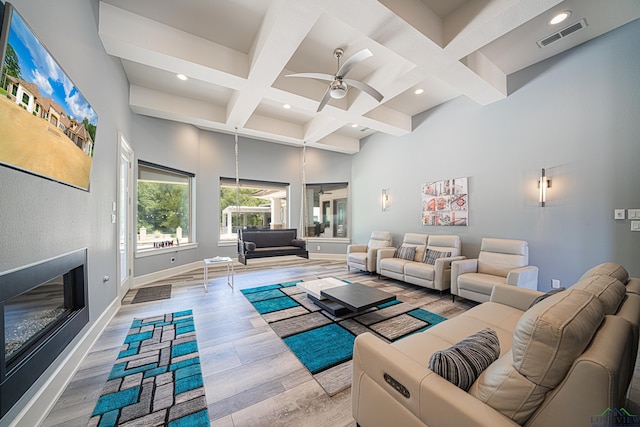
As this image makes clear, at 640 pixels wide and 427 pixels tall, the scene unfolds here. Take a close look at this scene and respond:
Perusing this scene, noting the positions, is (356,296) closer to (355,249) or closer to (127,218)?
(355,249)

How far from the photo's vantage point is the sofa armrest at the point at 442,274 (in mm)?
3617

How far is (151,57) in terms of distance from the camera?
2.88m

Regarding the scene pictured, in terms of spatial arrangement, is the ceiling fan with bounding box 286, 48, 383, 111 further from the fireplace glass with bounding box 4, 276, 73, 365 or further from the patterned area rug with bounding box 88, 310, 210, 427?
the patterned area rug with bounding box 88, 310, 210, 427

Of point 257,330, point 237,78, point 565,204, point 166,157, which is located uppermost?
point 237,78

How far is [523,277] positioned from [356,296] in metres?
2.16

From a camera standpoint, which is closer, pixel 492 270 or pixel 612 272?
pixel 612 272

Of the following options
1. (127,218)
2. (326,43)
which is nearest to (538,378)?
(326,43)

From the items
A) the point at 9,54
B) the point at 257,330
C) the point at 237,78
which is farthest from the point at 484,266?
the point at 9,54

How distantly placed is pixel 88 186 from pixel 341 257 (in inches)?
224

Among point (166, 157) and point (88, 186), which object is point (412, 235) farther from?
point (166, 157)

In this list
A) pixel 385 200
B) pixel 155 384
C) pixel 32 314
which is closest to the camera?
pixel 32 314

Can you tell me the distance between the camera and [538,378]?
31.3 inches

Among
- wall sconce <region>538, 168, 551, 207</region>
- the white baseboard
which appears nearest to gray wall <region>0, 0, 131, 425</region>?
the white baseboard

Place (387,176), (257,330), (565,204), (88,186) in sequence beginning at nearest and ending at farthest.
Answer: (88,186)
(257,330)
(565,204)
(387,176)
